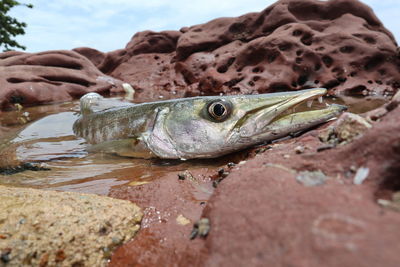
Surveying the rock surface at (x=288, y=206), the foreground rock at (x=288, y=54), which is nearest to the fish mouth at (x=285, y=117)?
the rock surface at (x=288, y=206)

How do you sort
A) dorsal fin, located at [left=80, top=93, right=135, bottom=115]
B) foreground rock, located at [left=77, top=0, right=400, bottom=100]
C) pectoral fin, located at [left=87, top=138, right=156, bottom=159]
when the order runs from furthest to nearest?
foreground rock, located at [left=77, top=0, right=400, bottom=100], dorsal fin, located at [left=80, top=93, right=135, bottom=115], pectoral fin, located at [left=87, top=138, right=156, bottom=159]

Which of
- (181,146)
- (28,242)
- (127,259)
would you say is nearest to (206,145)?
(181,146)

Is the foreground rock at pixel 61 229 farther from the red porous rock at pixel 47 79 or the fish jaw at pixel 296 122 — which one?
the red porous rock at pixel 47 79

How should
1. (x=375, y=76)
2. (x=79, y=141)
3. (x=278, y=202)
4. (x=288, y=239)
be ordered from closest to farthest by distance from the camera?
(x=288, y=239) < (x=278, y=202) < (x=79, y=141) < (x=375, y=76)

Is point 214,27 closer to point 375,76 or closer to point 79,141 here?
point 375,76

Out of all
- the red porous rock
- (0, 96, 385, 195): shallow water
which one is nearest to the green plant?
the red porous rock

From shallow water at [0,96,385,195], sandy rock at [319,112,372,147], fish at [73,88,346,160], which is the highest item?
sandy rock at [319,112,372,147]

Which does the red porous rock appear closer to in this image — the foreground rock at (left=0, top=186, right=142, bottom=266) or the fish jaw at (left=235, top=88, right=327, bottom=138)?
the foreground rock at (left=0, top=186, right=142, bottom=266)
